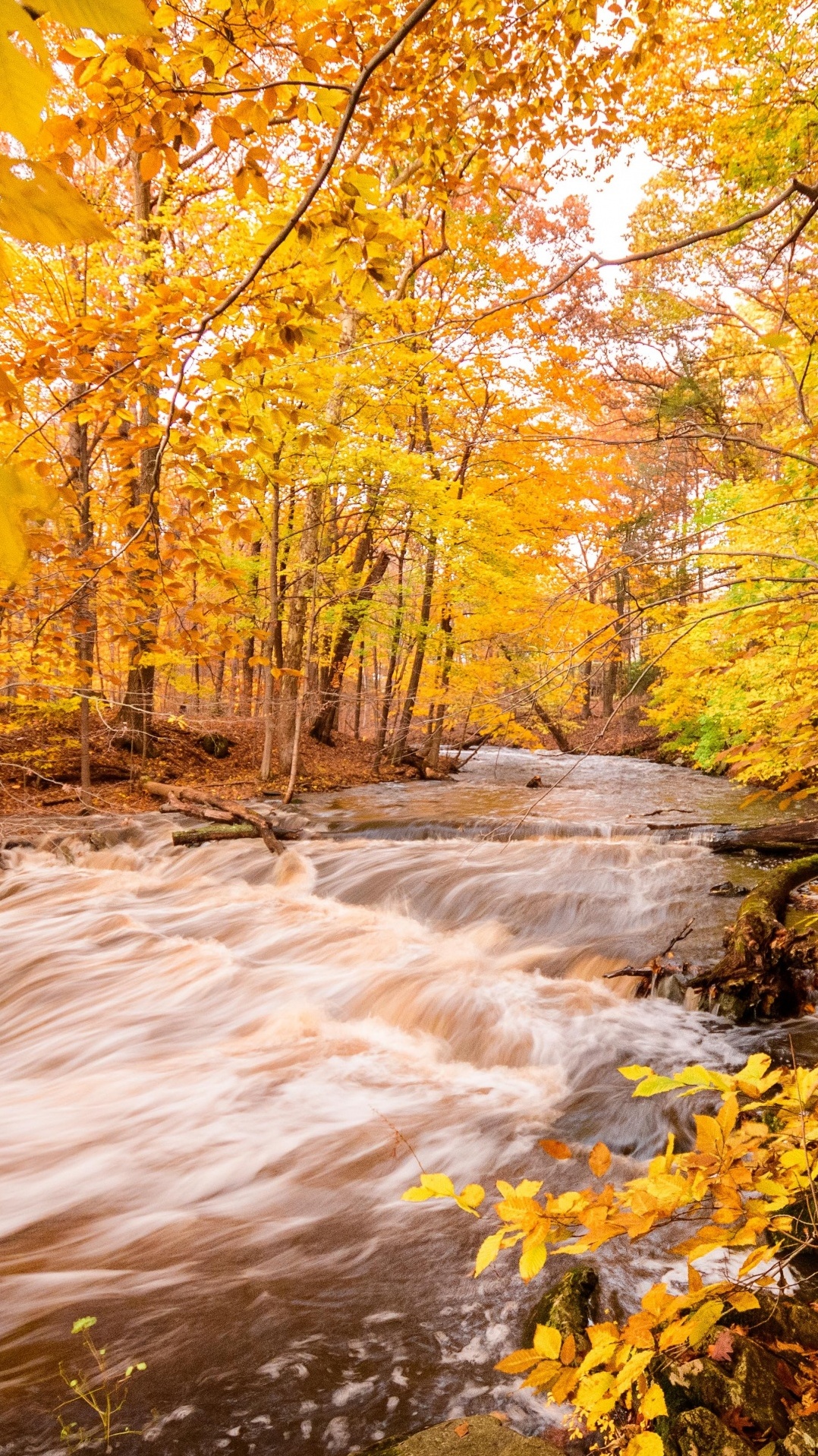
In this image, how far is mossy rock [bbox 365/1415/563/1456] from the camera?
1726 millimetres

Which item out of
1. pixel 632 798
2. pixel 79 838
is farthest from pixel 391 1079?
pixel 632 798

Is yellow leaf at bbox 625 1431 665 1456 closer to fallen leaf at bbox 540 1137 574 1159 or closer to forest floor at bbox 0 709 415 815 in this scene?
fallen leaf at bbox 540 1137 574 1159

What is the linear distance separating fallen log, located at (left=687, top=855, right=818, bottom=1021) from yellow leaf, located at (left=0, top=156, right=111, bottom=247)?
15.0 ft

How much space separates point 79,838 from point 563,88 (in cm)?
842

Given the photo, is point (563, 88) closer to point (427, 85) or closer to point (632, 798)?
point (427, 85)

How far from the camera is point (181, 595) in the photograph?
10.5 ft

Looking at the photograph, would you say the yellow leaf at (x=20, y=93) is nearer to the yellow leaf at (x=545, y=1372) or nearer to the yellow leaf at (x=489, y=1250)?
the yellow leaf at (x=489, y=1250)

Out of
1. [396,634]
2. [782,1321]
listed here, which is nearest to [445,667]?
[396,634]

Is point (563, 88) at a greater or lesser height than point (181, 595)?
greater

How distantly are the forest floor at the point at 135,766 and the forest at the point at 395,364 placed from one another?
0.84 feet

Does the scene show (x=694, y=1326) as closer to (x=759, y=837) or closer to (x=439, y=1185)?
(x=439, y=1185)

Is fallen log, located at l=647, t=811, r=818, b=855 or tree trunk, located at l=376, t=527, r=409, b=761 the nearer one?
fallen log, located at l=647, t=811, r=818, b=855

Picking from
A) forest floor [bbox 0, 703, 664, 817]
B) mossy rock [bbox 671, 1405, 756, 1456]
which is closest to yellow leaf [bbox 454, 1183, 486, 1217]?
mossy rock [bbox 671, 1405, 756, 1456]

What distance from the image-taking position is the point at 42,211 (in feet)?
2.22
